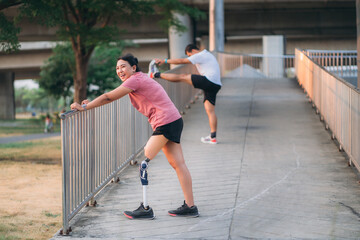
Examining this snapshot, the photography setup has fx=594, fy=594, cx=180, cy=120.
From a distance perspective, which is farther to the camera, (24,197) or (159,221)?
(24,197)

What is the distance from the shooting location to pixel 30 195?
1155cm

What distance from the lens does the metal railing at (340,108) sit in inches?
323

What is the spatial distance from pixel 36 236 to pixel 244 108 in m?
8.62

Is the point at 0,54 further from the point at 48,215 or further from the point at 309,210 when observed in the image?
the point at 309,210

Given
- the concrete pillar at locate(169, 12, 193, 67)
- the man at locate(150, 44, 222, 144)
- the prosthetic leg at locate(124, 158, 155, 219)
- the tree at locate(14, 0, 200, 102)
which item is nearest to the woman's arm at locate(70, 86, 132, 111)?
the prosthetic leg at locate(124, 158, 155, 219)

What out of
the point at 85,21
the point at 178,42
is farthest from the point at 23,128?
the point at 85,21

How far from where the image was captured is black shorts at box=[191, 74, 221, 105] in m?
10.3

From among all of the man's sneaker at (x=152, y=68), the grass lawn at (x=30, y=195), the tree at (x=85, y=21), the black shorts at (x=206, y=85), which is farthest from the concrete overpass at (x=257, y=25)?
the man's sneaker at (x=152, y=68)

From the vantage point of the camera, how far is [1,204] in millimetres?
10430

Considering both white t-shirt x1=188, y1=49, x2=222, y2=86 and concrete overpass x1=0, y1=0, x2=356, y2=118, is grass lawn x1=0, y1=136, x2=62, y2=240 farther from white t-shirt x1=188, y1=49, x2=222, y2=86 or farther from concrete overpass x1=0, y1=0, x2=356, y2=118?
concrete overpass x1=0, y1=0, x2=356, y2=118

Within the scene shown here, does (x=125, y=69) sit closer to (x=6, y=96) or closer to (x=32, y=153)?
(x=32, y=153)

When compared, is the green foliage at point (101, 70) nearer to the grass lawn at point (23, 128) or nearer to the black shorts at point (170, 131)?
the grass lawn at point (23, 128)

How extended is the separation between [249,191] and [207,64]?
10.9ft

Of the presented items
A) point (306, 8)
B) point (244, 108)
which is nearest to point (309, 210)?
point (244, 108)
